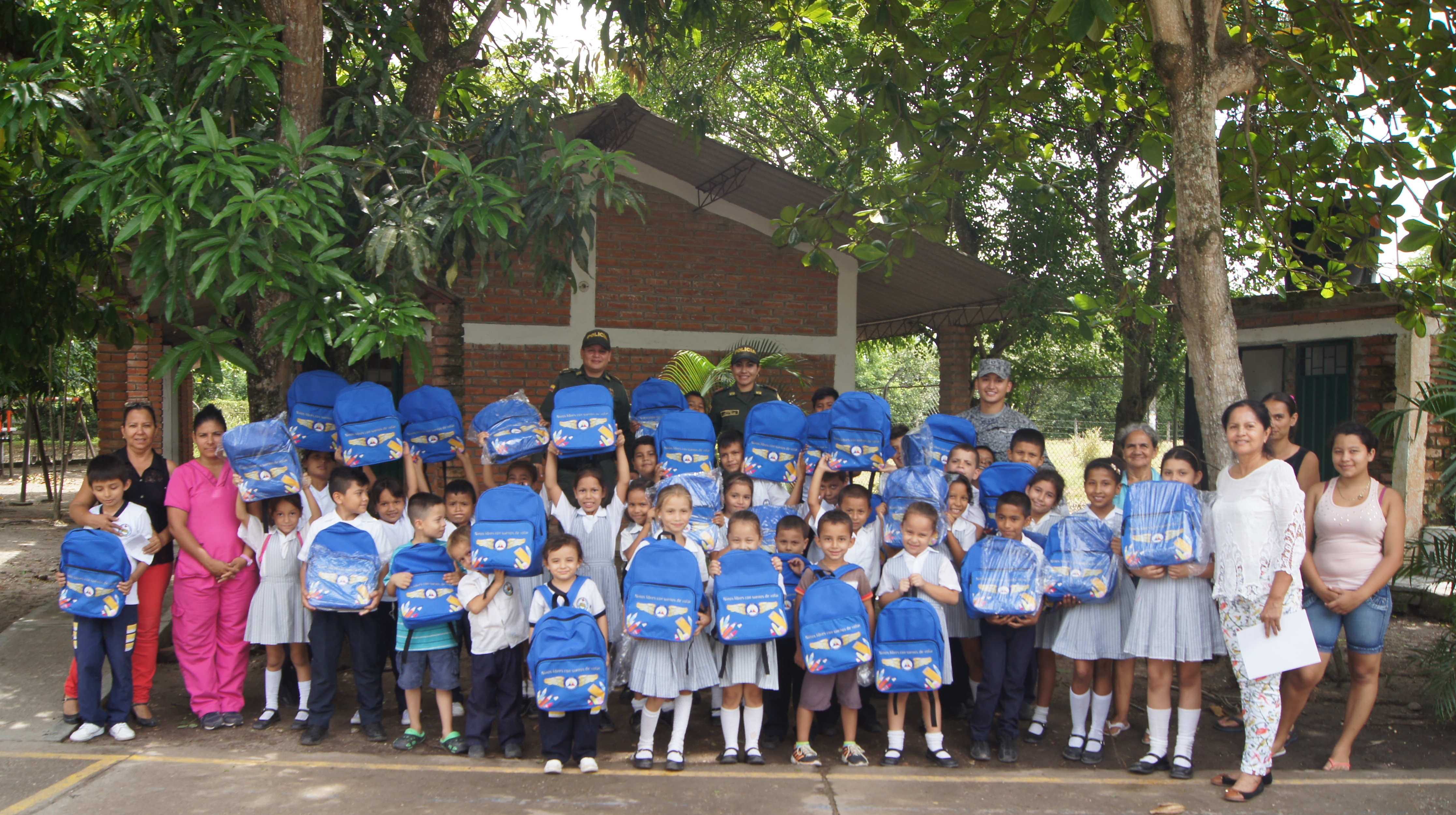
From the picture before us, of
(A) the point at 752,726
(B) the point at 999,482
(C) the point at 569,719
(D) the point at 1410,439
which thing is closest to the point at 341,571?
(C) the point at 569,719

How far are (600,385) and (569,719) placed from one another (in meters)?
1.89

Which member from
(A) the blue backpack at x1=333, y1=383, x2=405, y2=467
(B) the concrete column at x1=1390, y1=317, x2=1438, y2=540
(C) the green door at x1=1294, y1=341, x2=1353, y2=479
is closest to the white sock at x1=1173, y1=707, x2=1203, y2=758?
(A) the blue backpack at x1=333, y1=383, x2=405, y2=467

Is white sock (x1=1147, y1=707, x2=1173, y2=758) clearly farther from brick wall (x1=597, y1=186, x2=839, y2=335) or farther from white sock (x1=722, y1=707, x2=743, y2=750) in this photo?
brick wall (x1=597, y1=186, x2=839, y2=335)

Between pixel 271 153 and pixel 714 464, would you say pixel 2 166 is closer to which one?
pixel 271 153

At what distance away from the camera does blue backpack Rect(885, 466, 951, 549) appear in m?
5.07

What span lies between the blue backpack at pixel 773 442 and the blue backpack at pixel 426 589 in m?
1.68

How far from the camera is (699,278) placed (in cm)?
999

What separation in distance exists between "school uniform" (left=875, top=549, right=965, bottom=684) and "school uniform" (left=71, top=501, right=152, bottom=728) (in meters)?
3.69

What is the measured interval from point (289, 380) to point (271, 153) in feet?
5.81

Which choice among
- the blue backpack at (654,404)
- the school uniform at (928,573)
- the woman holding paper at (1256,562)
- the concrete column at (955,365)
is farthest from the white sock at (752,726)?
the concrete column at (955,365)

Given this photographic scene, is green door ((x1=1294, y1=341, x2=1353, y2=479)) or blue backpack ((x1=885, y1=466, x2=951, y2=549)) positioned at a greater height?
green door ((x1=1294, y1=341, x2=1353, y2=479))

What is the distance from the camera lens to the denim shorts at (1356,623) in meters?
4.55

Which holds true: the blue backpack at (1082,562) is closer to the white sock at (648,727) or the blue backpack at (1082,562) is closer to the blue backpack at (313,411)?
the white sock at (648,727)

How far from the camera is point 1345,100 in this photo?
668 cm
